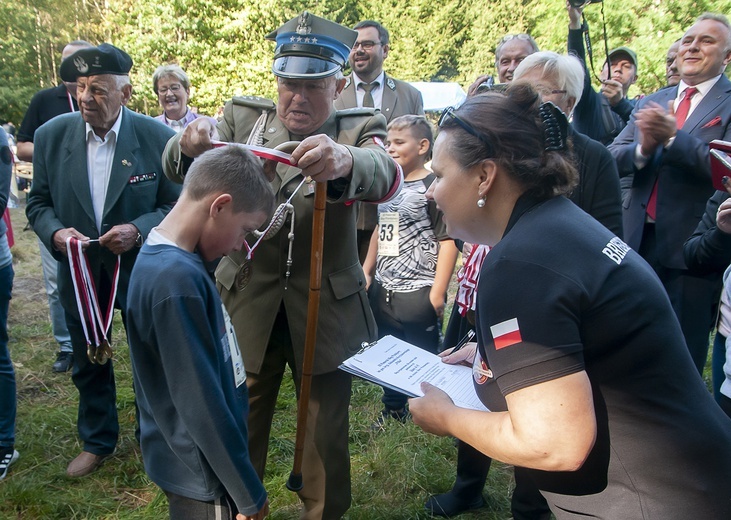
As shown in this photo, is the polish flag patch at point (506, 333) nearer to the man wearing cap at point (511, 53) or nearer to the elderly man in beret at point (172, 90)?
the man wearing cap at point (511, 53)

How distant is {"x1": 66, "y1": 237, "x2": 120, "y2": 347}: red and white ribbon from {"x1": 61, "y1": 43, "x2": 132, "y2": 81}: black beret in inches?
34.9

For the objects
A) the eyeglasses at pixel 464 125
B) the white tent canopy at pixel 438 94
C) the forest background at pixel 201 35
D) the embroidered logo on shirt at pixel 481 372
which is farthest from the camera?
the white tent canopy at pixel 438 94

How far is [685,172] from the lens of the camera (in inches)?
139

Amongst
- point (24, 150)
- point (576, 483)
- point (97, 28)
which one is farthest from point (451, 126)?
point (97, 28)

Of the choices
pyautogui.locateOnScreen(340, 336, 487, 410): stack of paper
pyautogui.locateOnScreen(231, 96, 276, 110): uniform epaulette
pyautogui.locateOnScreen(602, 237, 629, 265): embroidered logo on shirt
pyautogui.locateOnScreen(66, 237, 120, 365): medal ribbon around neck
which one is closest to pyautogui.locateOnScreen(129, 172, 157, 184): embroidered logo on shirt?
pyautogui.locateOnScreen(66, 237, 120, 365): medal ribbon around neck

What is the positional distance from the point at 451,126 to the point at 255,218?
74 cm

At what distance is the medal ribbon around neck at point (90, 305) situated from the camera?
3068mm

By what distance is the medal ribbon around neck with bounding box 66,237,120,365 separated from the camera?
3068mm

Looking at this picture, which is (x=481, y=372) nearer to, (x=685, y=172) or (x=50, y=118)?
(x=685, y=172)

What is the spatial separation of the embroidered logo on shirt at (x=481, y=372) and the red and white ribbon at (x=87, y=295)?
222cm

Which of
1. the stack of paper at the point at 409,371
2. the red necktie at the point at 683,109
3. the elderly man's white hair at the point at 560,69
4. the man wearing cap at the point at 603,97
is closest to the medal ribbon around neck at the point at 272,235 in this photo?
the stack of paper at the point at 409,371

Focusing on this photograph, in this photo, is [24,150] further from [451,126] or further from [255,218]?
[451,126]

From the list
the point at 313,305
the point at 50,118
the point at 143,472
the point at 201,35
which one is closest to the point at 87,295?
the point at 143,472

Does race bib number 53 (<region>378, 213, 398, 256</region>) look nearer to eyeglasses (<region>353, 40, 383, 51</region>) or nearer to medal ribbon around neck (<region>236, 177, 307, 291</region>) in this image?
medal ribbon around neck (<region>236, 177, 307, 291</region>)
